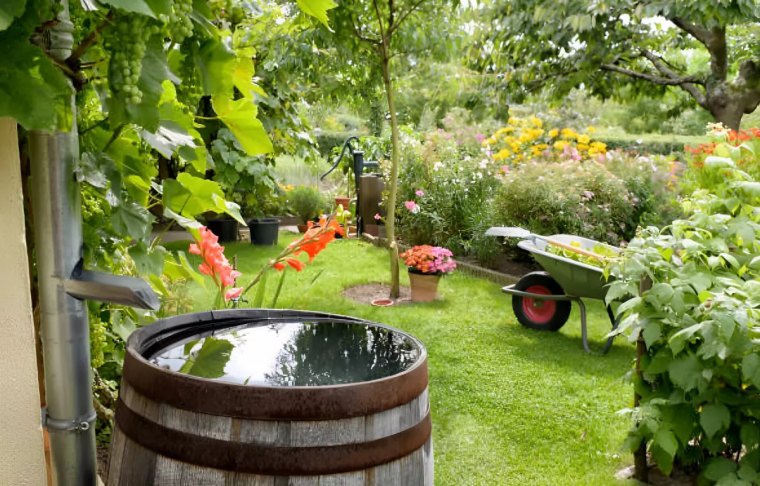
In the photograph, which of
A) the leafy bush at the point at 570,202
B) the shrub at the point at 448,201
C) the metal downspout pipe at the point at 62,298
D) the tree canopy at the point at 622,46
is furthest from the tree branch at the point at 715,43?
the metal downspout pipe at the point at 62,298

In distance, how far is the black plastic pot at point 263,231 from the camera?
7.54 meters

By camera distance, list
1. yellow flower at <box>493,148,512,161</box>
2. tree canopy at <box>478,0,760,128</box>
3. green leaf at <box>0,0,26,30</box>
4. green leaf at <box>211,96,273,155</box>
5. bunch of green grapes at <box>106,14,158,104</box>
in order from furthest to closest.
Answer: yellow flower at <box>493,148,512,161</box>, tree canopy at <box>478,0,760,128</box>, green leaf at <box>211,96,273,155</box>, bunch of green grapes at <box>106,14,158,104</box>, green leaf at <box>0,0,26,30</box>

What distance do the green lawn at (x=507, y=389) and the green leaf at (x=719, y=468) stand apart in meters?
0.32

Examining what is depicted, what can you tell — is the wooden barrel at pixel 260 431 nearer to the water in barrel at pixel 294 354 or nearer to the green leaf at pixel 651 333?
the water in barrel at pixel 294 354

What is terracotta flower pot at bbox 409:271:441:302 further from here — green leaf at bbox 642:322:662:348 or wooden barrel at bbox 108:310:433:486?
wooden barrel at bbox 108:310:433:486

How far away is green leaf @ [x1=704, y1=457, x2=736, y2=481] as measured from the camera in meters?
2.18

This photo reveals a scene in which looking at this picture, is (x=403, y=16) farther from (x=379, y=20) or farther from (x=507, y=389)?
(x=507, y=389)

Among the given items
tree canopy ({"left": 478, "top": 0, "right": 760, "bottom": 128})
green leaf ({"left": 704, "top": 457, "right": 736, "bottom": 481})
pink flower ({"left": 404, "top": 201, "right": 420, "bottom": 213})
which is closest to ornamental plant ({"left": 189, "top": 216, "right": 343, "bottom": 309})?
green leaf ({"left": 704, "top": 457, "right": 736, "bottom": 481})

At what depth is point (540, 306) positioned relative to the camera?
466 centimetres

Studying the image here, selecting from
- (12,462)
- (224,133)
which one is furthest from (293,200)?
(12,462)

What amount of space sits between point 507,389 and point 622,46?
190 inches

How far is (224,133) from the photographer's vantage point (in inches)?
280

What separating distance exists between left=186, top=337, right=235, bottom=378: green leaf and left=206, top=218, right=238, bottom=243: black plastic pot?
6564 mm

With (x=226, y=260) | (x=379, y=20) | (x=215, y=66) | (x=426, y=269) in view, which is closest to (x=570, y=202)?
(x=426, y=269)
